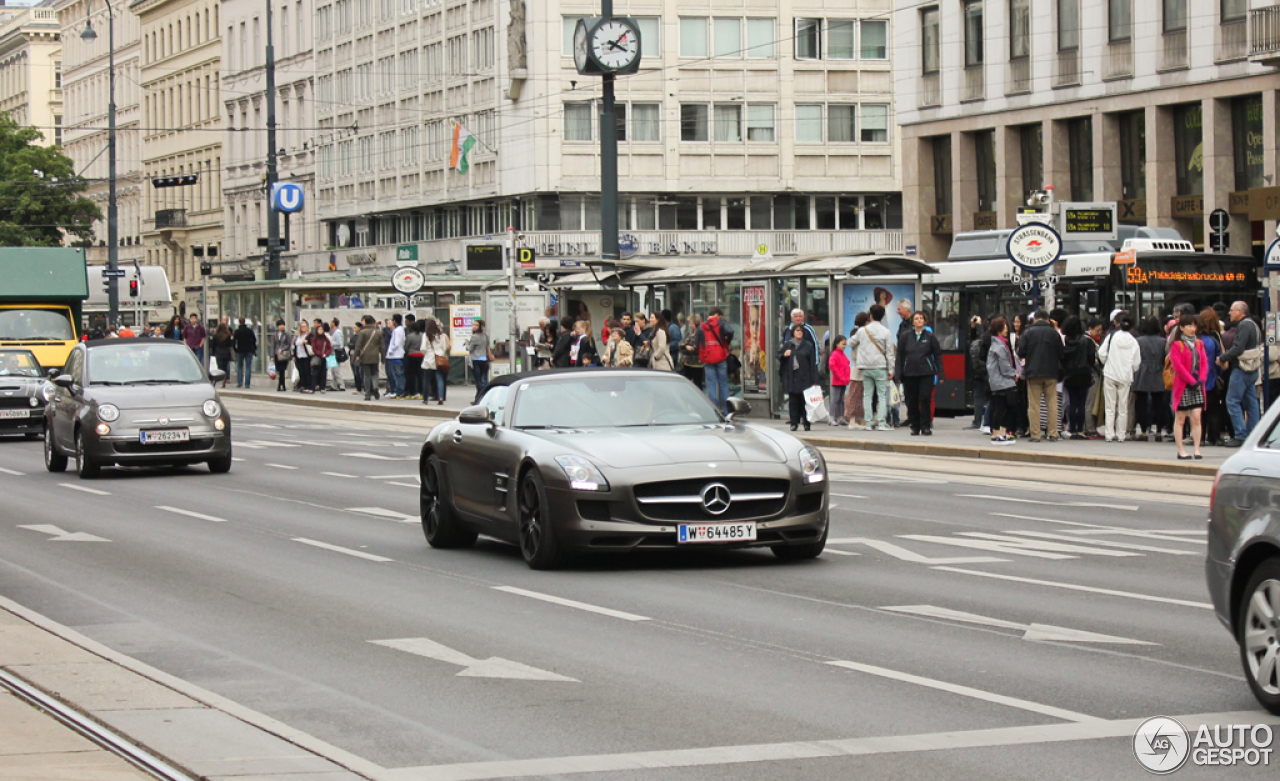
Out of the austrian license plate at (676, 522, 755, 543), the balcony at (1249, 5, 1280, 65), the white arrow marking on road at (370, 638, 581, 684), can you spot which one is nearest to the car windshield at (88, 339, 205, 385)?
the austrian license plate at (676, 522, 755, 543)

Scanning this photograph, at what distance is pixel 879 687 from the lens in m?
8.59

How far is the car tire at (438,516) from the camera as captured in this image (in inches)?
583

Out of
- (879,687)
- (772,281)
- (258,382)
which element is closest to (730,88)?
(258,382)

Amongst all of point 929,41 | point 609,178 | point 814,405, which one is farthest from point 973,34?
point 814,405

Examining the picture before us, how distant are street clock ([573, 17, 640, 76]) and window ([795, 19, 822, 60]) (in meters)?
42.8

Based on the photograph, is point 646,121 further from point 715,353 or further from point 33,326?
point 715,353

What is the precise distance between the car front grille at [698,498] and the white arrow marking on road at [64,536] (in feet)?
17.8

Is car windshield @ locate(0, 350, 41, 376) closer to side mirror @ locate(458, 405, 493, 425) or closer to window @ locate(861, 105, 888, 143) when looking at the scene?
side mirror @ locate(458, 405, 493, 425)

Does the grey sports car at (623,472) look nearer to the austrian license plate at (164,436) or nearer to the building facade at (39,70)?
the austrian license plate at (164,436)

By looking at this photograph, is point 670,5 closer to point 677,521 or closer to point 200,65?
point 200,65

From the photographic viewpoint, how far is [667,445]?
516 inches

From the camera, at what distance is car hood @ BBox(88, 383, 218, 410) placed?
23344mm

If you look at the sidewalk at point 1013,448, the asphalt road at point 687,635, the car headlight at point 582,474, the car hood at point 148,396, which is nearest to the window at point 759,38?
the sidewalk at point 1013,448

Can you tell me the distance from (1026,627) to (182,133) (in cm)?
10931
